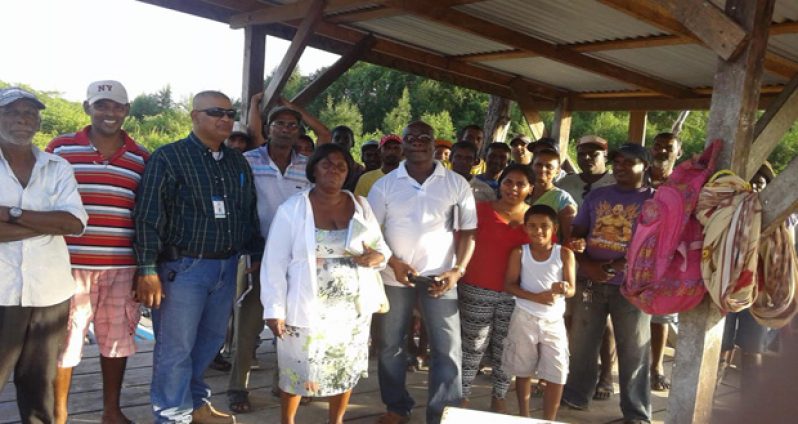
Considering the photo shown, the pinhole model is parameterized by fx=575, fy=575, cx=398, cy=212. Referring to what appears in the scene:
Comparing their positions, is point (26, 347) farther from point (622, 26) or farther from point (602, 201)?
point (622, 26)

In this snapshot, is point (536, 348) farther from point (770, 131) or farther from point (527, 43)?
point (527, 43)

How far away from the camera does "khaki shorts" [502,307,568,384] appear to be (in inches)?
124

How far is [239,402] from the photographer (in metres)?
3.32

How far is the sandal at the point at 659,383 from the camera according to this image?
14.0 feet

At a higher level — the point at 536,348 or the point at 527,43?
the point at 527,43

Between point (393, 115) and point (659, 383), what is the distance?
23027mm

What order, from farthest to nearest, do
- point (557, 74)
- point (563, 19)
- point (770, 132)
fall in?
point (557, 74) → point (563, 19) → point (770, 132)

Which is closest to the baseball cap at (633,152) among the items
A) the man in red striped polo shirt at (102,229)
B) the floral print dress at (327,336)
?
the floral print dress at (327,336)

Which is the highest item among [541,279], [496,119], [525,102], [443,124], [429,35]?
[443,124]

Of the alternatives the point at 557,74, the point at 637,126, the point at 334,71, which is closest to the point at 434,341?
the point at 334,71

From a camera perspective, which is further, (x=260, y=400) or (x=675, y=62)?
(x=675, y=62)

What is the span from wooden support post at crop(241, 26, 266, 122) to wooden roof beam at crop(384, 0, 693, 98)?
1406 mm

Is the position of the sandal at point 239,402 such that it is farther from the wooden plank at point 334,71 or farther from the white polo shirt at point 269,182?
the wooden plank at point 334,71

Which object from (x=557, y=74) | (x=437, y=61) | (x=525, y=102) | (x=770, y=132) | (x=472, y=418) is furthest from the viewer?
(x=525, y=102)
